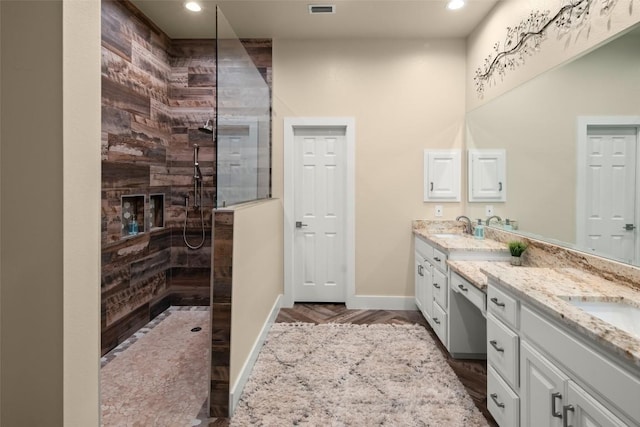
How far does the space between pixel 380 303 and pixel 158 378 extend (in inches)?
90.1

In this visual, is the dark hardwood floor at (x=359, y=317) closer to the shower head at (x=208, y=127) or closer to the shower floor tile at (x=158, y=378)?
the shower floor tile at (x=158, y=378)

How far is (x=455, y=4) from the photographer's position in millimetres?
2963

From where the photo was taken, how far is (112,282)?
2.75 metres

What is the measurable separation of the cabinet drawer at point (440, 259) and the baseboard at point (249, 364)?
159 centimetres

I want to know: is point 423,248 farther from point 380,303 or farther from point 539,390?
point 539,390

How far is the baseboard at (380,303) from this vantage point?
3.72m

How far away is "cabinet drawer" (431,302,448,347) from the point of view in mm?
2684

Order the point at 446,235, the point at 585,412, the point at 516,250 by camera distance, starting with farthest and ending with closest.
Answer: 1. the point at 446,235
2. the point at 516,250
3. the point at 585,412

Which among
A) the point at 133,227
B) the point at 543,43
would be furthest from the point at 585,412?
the point at 133,227

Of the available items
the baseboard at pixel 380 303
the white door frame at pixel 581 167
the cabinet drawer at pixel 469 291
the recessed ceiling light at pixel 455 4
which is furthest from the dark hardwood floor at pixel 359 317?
the recessed ceiling light at pixel 455 4

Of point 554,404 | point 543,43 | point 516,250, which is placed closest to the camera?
point 554,404

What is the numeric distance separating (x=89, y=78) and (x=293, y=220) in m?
3.07

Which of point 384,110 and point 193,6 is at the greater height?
point 193,6

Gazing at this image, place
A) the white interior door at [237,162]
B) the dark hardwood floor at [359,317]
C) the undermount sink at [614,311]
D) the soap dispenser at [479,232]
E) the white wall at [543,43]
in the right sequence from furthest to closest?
the soap dispenser at [479,232] → the dark hardwood floor at [359,317] → the white interior door at [237,162] → the white wall at [543,43] → the undermount sink at [614,311]
